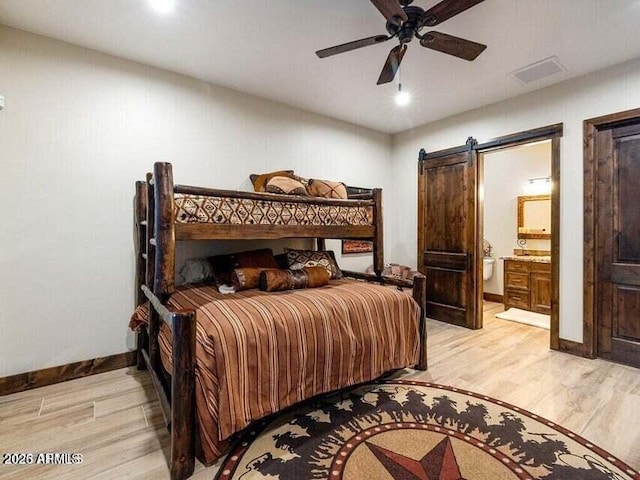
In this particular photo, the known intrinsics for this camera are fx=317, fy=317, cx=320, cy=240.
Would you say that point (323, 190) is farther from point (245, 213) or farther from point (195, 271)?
point (195, 271)

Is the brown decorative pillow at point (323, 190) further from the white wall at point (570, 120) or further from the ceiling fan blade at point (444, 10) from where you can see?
the white wall at point (570, 120)

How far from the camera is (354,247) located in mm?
4422

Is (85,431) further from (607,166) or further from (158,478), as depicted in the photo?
(607,166)

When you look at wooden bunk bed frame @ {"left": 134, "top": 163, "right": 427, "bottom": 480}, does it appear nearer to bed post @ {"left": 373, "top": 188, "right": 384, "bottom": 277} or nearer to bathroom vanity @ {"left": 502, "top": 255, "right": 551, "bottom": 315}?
bed post @ {"left": 373, "top": 188, "right": 384, "bottom": 277}

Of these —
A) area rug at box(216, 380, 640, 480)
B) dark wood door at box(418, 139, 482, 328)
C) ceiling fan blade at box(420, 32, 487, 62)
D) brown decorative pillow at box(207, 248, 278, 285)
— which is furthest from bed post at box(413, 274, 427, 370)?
ceiling fan blade at box(420, 32, 487, 62)

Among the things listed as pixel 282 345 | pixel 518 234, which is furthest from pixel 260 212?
pixel 518 234

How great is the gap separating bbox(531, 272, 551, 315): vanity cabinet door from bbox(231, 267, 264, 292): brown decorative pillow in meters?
4.06

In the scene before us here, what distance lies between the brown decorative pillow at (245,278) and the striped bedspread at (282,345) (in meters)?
0.14

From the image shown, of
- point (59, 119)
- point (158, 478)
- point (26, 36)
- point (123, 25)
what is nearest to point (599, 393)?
point (158, 478)

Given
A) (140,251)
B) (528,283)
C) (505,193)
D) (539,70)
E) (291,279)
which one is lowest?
(528,283)

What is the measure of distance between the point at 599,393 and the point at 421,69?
302 cm

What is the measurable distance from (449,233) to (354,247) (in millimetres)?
1249

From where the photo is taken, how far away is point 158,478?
5.06ft

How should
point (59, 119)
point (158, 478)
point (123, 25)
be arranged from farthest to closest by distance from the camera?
point (59, 119)
point (123, 25)
point (158, 478)
